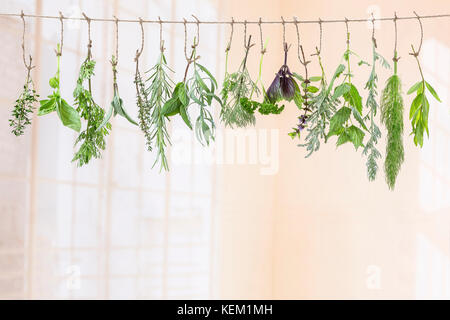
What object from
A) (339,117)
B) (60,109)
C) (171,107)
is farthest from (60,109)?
(339,117)

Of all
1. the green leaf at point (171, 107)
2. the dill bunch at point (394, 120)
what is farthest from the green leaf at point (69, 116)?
the dill bunch at point (394, 120)

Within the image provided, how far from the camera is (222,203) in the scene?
3.10m

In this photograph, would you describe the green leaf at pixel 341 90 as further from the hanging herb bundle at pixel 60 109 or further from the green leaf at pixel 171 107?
the hanging herb bundle at pixel 60 109

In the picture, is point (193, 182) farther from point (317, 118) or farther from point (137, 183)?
point (317, 118)

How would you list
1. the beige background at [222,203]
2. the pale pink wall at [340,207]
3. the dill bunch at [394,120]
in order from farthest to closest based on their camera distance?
the pale pink wall at [340,207] → the beige background at [222,203] → the dill bunch at [394,120]

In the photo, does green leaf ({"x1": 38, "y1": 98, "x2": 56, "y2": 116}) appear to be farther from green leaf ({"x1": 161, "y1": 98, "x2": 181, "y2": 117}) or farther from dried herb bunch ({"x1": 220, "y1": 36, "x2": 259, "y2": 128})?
dried herb bunch ({"x1": 220, "y1": 36, "x2": 259, "y2": 128})

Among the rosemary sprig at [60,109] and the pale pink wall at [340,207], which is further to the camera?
the pale pink wall at [340,207]

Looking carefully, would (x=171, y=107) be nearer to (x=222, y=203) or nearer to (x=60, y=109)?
(x=60, y=109)

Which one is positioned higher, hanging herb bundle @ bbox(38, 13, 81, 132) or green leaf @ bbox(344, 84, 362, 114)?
green leaf @ bbox(344, 84, 362, 114)

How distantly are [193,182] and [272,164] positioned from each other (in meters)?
0.67

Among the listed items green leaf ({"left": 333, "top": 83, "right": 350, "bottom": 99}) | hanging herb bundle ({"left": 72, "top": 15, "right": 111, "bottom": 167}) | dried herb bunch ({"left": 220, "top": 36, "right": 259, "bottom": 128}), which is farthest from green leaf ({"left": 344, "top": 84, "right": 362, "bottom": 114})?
hanging herb bundle ({"left": 72, "top": 15, "right": 111, "bottom": 167})

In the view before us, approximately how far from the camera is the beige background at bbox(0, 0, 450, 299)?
2.10 metres

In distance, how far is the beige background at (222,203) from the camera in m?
2.10

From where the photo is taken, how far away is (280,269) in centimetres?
346
